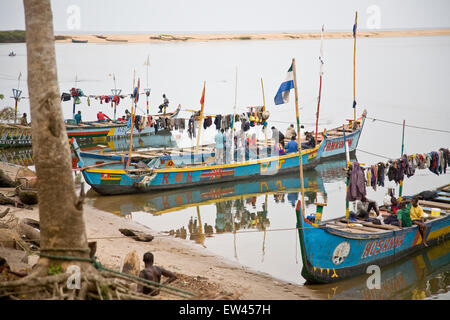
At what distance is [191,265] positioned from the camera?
34.7ft

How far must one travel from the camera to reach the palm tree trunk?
20.2 ft

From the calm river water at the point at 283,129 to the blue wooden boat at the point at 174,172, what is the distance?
0.32 metres

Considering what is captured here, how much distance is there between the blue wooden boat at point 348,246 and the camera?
9.66 metres

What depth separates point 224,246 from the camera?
42.1 ft

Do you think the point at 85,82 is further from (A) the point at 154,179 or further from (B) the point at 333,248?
(B) the point at 333,248

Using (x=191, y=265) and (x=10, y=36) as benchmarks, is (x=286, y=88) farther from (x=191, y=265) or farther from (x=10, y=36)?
(x=10, y=36)

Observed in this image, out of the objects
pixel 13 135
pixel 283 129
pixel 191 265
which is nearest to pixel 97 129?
pixel 13 135

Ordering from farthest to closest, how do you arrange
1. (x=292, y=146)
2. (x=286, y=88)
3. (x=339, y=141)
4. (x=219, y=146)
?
(x=339, y=141), (x=292, y=146), (x=219, y=146), (x=286, y=88)

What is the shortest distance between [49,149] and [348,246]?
630 centimetres

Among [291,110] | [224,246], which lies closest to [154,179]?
[224,246]

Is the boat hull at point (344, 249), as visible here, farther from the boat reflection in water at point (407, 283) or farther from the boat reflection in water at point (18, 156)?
the boat reflection in water at point (18, 156)

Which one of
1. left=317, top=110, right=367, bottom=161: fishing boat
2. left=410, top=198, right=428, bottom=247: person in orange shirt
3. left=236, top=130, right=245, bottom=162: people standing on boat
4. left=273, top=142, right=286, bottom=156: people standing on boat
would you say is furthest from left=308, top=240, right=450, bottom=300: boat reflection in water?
left=317, top=110, right=367, bottom=161: fishing boat

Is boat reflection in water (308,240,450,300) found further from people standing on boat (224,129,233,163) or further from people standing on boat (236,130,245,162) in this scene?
people standing on boat (236,130,245,162)

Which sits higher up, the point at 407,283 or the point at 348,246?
the point at 348,246
